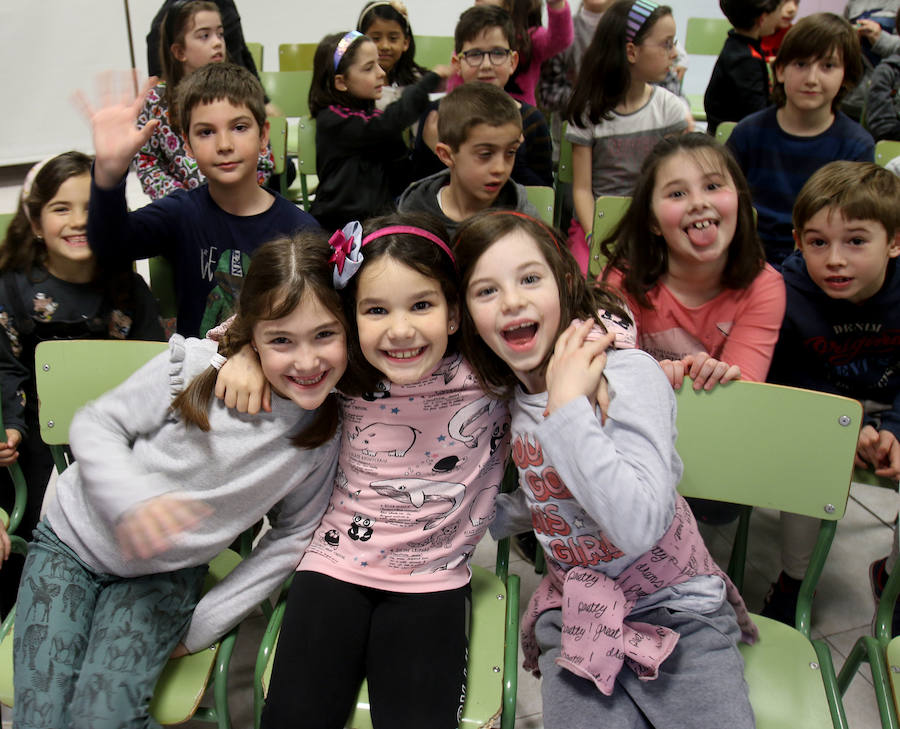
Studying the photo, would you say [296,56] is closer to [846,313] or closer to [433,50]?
[433,50]

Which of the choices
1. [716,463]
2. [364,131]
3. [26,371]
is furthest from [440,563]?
[364,131]

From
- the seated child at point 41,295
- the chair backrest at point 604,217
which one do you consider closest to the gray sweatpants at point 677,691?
the chair backrest at point 604,217

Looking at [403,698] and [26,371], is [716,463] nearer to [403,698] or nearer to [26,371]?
[403,698]

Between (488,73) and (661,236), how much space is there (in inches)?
53.3

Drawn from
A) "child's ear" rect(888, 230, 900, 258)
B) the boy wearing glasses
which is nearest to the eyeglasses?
the boy wearing glasses

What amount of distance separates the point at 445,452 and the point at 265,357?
0.35 m

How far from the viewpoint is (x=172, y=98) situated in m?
2.28

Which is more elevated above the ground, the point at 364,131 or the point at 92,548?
the point at 364,131

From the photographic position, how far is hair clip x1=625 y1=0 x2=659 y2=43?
255 centimetres

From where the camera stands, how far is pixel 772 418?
127 cm

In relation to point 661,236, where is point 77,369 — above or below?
below

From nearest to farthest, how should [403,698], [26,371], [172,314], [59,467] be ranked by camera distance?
[403,698], [59,467], [26,371], [172,314]

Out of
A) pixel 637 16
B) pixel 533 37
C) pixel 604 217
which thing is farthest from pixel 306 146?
pixel 604 217

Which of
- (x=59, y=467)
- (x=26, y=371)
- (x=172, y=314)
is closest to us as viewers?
(x=59, y=467)
